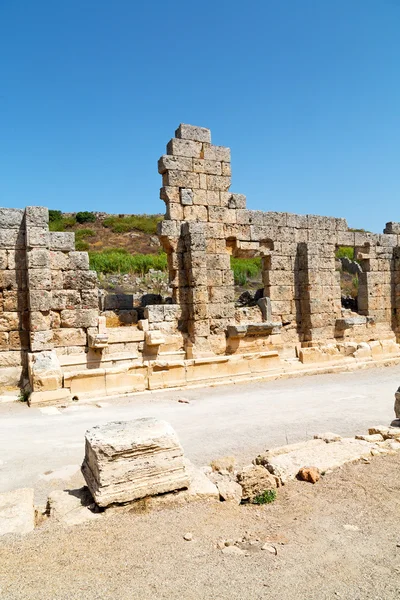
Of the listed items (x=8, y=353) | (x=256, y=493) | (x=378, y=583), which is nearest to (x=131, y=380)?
(x=8, y=353)

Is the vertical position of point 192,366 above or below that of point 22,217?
below

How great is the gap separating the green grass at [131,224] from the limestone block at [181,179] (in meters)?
28.4

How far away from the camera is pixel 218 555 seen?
295 cm

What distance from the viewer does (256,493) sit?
154 inches

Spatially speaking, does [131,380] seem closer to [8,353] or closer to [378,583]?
[8,353]

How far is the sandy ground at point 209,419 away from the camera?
481 centimetres

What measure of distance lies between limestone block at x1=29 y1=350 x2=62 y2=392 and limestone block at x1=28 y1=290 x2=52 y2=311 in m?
0.97

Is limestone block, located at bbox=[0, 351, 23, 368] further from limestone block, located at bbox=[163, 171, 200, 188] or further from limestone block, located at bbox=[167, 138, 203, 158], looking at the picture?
limestone block, located at bbox=[167, 138, 203, 158]

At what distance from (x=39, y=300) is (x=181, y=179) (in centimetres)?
425

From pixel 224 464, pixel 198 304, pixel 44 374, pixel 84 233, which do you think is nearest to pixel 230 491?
pixel 224 464

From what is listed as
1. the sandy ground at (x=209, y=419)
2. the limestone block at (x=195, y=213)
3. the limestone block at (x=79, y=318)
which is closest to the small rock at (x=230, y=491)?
the sandy ground at (x=209, y=419)

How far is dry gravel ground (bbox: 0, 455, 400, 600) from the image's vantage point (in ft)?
8.39

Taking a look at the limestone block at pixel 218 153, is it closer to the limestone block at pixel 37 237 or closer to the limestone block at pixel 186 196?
the limestone block at pixel 186 196

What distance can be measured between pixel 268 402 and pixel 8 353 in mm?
5073
